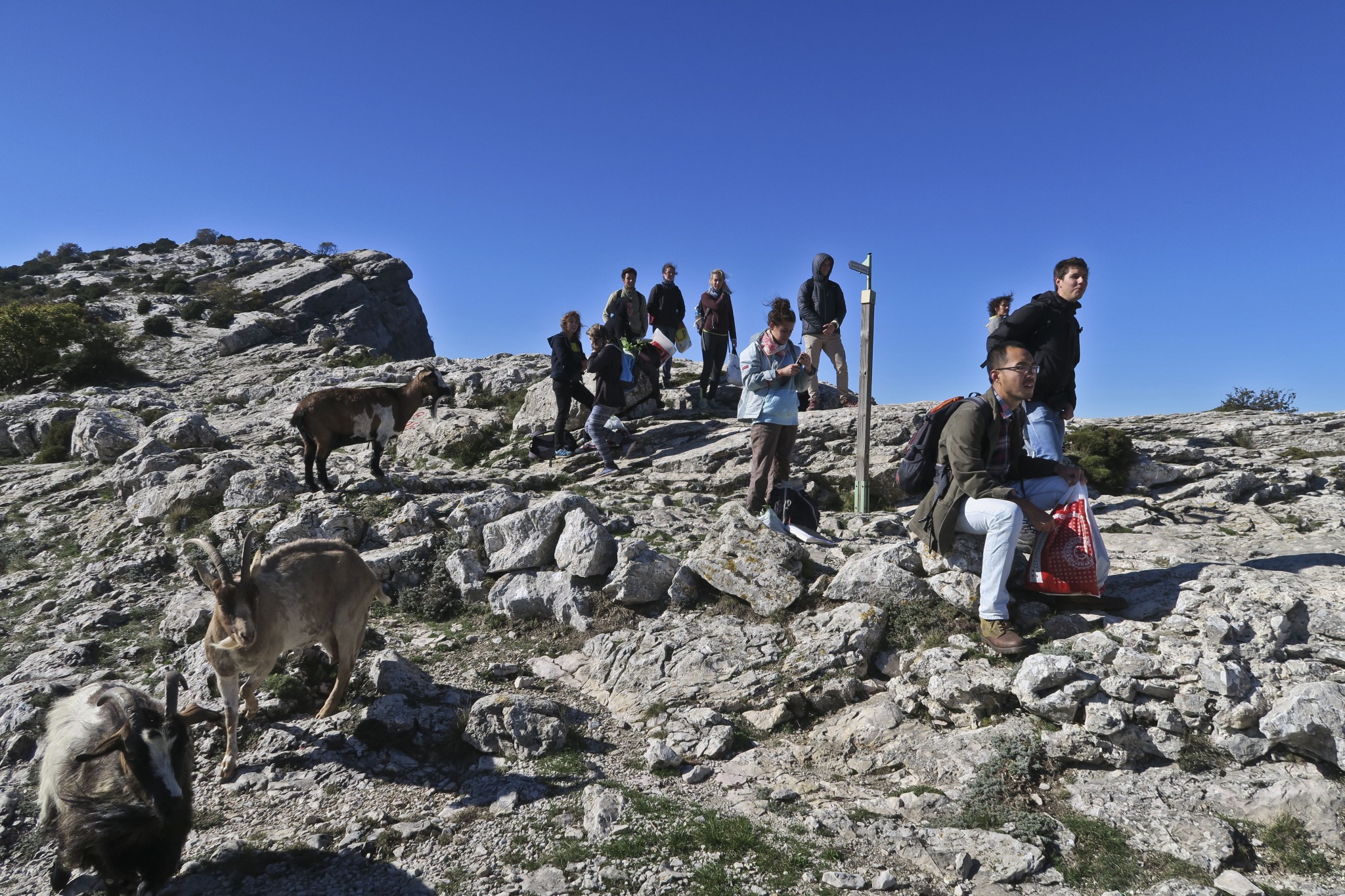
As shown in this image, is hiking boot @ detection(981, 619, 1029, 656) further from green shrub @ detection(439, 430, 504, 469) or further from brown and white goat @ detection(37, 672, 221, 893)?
green shrub @ detection(439, 430, 504, 469)

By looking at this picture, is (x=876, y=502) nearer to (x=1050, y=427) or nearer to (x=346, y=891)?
(x=1050, y=427)

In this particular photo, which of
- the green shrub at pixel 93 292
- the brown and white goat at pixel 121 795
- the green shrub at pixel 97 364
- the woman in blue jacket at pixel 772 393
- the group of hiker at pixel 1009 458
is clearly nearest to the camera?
the brown and white goat at pixel 121 795

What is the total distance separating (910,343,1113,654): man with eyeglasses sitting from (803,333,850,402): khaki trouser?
5.63 m

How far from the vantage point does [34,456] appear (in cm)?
1611

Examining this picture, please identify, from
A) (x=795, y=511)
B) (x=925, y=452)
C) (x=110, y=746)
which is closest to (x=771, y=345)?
(x=795, y=511)

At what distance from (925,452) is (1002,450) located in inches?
24.4

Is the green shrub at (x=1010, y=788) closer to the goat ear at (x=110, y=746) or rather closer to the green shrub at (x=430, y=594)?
the goat ear at (x=110, y=746)

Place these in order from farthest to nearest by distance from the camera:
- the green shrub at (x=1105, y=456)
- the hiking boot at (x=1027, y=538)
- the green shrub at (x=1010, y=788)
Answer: the green shrub at (x=1105, y=456)
the hiking boot at (x=1027, y=538)
the green shrub at (x=1010, y=788)

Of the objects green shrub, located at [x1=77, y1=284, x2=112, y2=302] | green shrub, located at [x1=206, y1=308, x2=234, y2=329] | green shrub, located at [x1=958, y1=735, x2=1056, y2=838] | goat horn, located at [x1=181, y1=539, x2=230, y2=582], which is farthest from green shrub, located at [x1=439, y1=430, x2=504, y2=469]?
green shrub, located at [x1=77, y1=284, x2=112, y2=302]

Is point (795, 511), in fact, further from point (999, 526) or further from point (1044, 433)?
point (999, 526)

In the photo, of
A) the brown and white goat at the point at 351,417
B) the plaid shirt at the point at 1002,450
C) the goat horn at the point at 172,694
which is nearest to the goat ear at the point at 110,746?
the goat horn at the point at 172,694

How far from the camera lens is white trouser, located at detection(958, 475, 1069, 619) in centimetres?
557

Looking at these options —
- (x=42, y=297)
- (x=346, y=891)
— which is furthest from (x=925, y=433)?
(x=42, y=297)

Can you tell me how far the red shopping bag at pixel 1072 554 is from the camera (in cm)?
571
